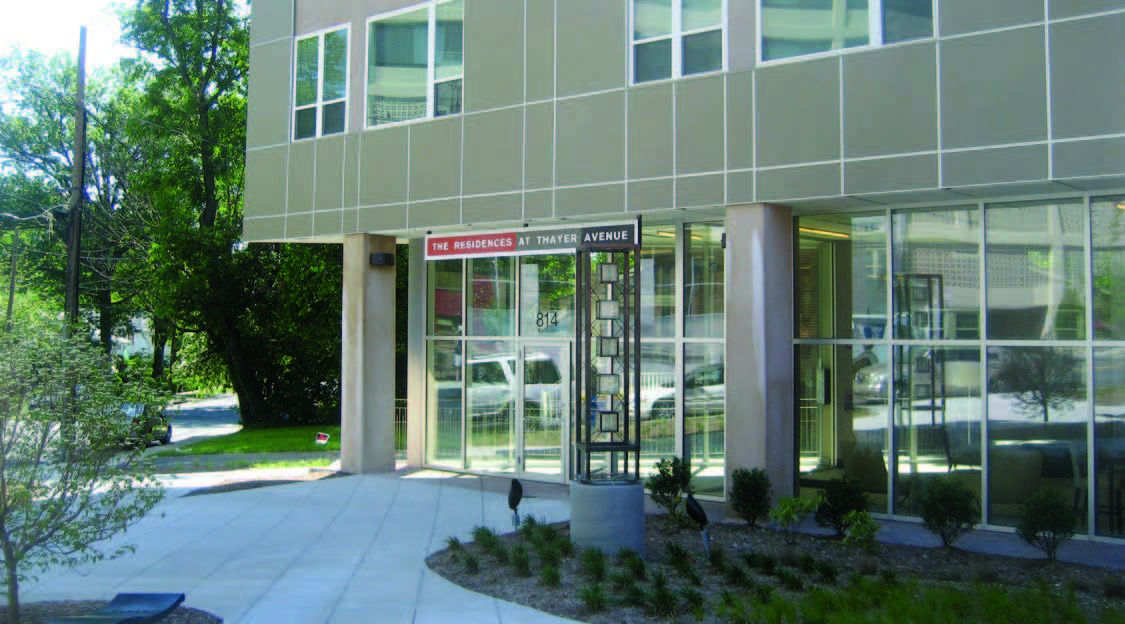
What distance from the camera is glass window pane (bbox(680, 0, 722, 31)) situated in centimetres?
1390

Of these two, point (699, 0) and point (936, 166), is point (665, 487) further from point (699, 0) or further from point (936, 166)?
point (699, 0)

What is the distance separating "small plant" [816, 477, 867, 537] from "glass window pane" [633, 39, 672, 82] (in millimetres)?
6077

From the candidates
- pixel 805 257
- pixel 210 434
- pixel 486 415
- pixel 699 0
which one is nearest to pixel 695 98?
pixel 699 0

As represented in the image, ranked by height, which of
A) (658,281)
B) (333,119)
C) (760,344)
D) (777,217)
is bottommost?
(760,344)

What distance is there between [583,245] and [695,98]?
3.04 m

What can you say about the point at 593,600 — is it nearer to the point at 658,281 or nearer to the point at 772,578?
the point at 772,578

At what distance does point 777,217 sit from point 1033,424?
13.3 feet

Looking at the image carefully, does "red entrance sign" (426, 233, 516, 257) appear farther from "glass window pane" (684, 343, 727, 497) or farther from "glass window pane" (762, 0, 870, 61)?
"glass window pane" (762, 0, 870, 61)

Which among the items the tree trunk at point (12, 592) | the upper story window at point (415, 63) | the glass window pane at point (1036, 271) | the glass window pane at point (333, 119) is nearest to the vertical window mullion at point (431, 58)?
the upper story window at point (415, 63)

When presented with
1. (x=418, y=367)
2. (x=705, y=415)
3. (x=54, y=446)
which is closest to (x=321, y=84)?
(x=418, y=367)

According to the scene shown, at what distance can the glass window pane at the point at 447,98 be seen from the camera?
56.2 feet

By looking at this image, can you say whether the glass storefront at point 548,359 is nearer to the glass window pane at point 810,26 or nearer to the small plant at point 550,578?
the glass window pane at point 810,26

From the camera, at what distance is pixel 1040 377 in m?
12.4

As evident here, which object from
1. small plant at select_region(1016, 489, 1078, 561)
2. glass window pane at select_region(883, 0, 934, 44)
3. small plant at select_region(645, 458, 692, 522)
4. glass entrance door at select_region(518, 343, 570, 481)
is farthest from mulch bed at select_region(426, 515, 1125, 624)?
glass window pane at select_region(883, 0, 934, 44)
